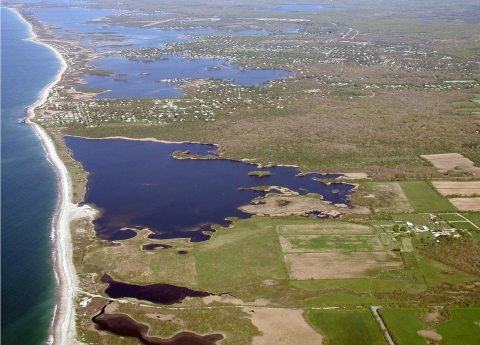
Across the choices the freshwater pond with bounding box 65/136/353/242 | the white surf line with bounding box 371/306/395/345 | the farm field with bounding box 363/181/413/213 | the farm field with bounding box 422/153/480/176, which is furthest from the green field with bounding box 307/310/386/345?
the farm field with bounding box 422/153/480/176

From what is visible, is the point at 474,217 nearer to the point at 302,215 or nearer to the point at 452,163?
the point at 452,163

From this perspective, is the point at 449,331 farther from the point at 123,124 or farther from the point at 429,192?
the point at 123,124

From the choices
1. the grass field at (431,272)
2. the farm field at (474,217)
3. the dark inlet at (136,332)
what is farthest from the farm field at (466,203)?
the dark inlet at (136,332)

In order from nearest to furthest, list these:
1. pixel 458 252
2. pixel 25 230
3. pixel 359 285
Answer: pixel 359 285 → pixel 458 252 → pixel 25 230

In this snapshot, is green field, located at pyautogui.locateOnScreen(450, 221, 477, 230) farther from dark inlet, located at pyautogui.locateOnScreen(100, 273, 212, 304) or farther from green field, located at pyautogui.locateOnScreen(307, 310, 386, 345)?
dark inlet, located at pyautogui.locateOnScreen(100, 273, 212, 304)

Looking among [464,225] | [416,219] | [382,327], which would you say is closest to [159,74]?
[416,219]

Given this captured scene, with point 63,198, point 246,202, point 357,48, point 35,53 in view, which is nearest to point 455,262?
point 246,202
